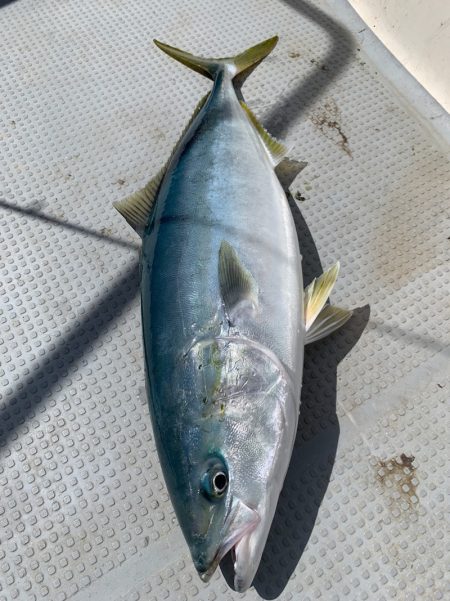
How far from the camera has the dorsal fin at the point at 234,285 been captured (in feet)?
4.80

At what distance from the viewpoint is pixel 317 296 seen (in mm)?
1642

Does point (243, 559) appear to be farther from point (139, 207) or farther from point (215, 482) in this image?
point (139, 207)

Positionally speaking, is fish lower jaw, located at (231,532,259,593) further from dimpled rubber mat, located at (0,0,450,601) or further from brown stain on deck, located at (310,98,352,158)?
brown stain on deck, located at (310,98,352,158)

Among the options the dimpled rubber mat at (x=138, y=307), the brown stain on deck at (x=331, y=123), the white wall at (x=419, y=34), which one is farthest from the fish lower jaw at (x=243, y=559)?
the white wall at (x=419, y=34)

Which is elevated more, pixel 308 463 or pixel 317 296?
pixel 317 296

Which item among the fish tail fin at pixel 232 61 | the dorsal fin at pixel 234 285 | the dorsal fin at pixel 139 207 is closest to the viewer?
the dorsal fin at pixel 234 285

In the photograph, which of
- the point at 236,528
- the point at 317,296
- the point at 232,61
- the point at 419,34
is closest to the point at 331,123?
the point at 232,61

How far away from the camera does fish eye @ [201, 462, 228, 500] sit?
4.11 feet

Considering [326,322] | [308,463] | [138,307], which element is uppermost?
[326,322]

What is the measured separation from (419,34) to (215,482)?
2065 millimetres

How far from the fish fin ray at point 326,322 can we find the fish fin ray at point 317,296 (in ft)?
0.15

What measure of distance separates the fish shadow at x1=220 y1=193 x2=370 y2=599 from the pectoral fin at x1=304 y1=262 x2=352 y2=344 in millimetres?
98

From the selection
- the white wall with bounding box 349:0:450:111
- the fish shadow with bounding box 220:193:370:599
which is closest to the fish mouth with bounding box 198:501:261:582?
the fish shadow with bounding box 220:193:370:599

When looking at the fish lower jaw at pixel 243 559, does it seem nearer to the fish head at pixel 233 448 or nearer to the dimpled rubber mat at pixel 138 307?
the fish head at pixel 233 448
